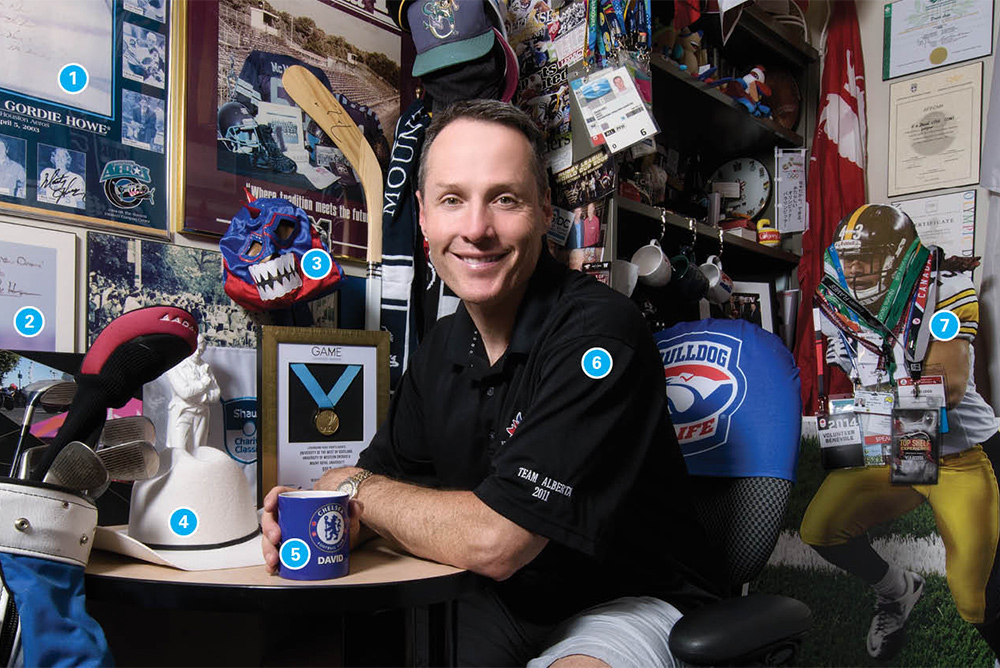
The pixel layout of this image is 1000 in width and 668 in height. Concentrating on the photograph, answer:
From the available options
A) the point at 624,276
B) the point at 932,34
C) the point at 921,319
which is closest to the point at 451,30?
the point at 624,276

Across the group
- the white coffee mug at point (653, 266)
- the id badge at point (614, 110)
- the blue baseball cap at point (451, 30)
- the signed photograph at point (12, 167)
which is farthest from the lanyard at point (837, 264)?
the signed photograph at point (12, 167)

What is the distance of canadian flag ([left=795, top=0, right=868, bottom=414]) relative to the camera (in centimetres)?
221

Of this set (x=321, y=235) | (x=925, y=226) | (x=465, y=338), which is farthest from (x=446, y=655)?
(x=925, y=226)

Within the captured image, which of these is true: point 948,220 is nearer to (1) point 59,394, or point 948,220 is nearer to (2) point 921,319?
(2) point 921,319

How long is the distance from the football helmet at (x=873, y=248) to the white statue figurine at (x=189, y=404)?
177 cm

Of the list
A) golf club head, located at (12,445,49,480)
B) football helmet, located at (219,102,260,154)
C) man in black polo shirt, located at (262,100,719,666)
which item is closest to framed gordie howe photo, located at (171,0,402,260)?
football helmet, located at (219,102,260,154)

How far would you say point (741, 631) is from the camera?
2.72 feet

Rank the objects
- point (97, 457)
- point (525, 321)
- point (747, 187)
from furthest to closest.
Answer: point (747, 187) < point (525, 321) < point (97, 457)

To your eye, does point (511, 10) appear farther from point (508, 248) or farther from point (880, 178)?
point (880, 178)

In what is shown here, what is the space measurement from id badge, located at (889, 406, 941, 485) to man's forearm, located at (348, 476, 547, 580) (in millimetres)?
1397

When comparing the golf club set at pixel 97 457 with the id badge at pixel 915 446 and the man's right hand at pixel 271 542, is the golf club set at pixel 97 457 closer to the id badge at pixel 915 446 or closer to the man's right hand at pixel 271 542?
the man's right hand at pixel 271 542

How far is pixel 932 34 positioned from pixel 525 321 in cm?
187

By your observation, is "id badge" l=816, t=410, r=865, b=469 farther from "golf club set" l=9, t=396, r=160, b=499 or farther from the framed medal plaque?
"golf club set" l=9, t=396, r=160, b=499

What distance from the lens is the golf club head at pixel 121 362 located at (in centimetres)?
90
